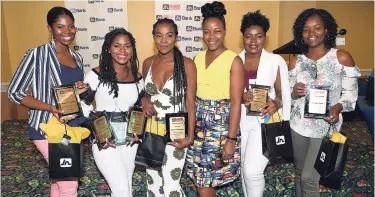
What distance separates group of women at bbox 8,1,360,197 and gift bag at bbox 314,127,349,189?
7cm

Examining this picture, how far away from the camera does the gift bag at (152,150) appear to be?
2.13 metres

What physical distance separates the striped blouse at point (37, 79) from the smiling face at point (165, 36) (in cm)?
71

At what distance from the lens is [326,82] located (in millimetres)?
2213

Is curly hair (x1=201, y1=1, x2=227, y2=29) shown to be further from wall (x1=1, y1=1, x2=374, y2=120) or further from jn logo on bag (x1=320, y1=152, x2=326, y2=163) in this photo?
wall (x1=1, y1=1, x2=374, y2=120)

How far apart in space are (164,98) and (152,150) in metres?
0.35

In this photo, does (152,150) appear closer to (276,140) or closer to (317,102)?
(276,140)

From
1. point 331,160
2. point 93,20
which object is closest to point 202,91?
point 331,160

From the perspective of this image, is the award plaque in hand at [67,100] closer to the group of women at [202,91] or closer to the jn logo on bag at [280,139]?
the group of women at [202,91]

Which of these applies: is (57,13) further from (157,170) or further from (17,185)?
(17,185)

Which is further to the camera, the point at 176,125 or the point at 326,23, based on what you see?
the point at 326,23

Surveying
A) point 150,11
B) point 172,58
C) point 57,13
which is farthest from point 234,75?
point 150,11

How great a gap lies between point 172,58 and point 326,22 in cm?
110

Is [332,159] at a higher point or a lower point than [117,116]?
lower

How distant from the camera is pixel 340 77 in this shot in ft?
7.29
